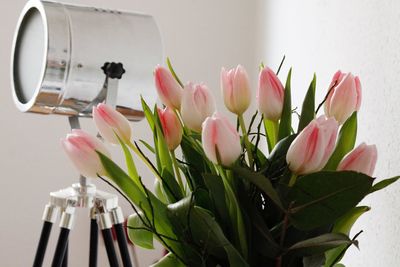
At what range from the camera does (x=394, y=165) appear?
3.64 ft

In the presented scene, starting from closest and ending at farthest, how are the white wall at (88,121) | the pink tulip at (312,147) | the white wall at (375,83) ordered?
the pink tulip at (312,147) → the white wall at (375,83) → the white wall at (88,121)

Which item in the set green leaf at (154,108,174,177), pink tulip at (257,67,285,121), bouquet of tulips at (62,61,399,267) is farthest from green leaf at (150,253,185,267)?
pink tulip at (257,67,285,121)

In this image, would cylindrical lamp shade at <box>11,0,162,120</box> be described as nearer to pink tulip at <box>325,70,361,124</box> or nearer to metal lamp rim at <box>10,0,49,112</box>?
metal lamp rim at <box>10,0,49,112</box>

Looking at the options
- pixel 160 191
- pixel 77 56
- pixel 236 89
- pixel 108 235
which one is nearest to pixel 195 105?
pixel 236 89

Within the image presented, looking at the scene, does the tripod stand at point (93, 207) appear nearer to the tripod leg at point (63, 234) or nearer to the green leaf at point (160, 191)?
the tripod leg at point (63, 234)

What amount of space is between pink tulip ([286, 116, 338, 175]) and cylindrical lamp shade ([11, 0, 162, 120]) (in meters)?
0.75

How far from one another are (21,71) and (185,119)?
77 centimetres

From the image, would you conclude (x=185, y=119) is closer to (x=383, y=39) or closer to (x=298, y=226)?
(x=298, y=226)

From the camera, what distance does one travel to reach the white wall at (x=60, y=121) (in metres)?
2.68

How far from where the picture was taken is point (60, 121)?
273 centimetres

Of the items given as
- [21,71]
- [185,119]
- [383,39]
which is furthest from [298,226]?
[21,71]

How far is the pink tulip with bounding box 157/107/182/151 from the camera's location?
89cm

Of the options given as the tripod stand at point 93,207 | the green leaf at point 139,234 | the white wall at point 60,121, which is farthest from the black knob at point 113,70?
the white wall at point 60,121

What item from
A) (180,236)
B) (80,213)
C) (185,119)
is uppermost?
(185,119)
